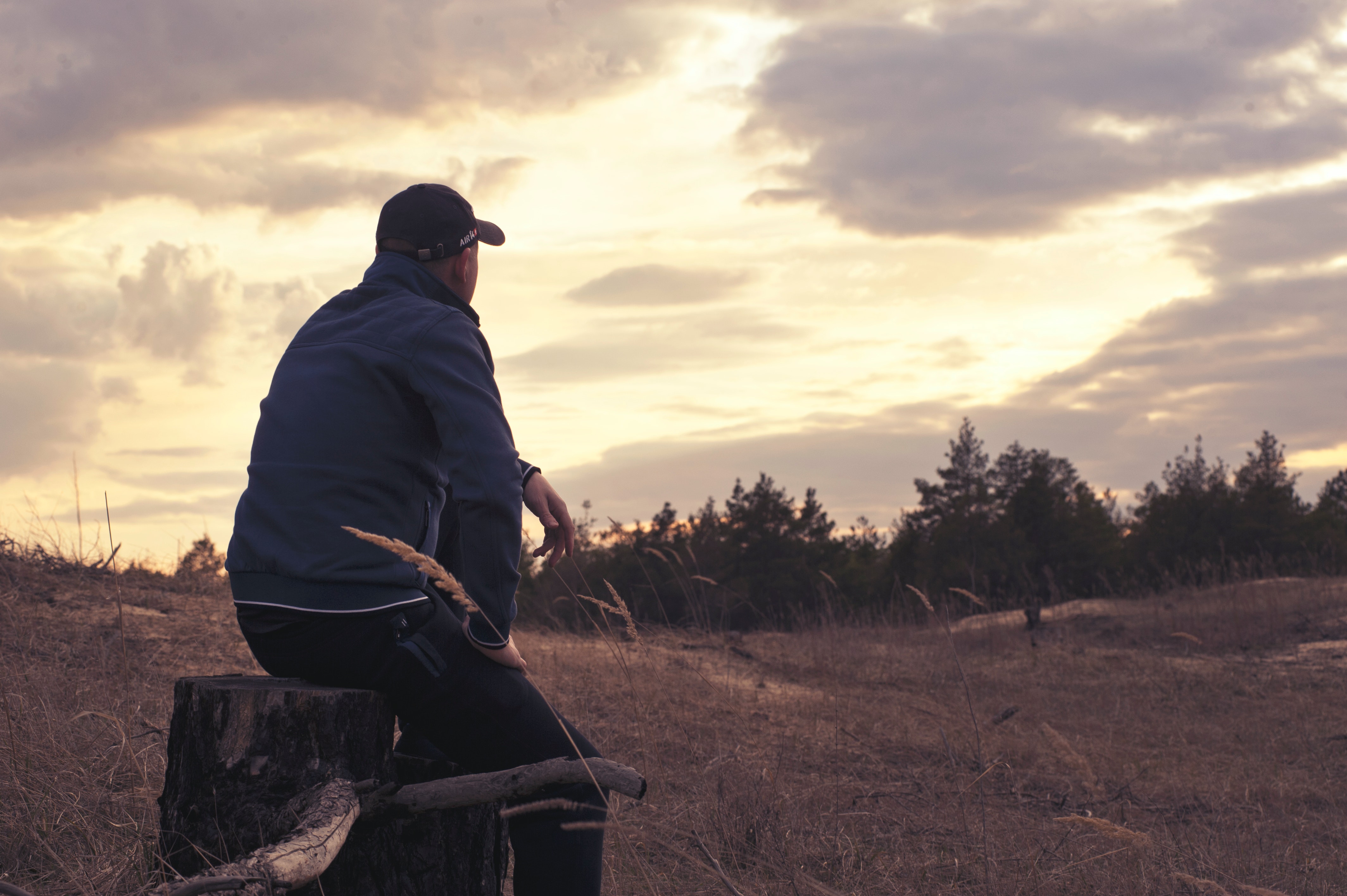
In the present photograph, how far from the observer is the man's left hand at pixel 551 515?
262 cm

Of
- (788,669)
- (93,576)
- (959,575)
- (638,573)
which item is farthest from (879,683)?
(959,575)

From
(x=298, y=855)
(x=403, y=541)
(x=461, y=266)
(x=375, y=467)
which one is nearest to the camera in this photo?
(x=298, y=855)

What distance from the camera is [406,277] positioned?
2.46 metres

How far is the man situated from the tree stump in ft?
0.29

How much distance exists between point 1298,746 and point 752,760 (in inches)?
191

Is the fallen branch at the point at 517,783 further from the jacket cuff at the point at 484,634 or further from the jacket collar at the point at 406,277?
the jacket collar at the point at 406,277

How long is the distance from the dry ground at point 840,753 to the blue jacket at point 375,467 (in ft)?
2.52

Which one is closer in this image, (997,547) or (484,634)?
(484,634)

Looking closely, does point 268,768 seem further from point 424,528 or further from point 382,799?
point 424,528

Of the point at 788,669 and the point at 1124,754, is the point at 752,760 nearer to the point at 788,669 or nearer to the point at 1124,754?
the point at 1124,754

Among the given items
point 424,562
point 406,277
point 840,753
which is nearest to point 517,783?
point 424,562

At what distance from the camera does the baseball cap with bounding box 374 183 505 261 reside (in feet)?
8.21

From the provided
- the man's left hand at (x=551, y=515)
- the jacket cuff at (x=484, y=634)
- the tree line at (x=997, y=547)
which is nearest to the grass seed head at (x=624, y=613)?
the man's left hand at (x=551, y=515)

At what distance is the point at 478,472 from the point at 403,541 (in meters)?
0.37
